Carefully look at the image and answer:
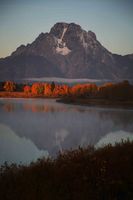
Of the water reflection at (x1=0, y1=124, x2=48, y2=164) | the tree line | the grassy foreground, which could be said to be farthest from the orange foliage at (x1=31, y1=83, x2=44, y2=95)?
the grassy foreground

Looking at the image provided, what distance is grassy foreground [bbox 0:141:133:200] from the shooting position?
454 centimetres

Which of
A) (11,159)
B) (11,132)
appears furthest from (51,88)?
(11,159)

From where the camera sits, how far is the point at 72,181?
5.04 m

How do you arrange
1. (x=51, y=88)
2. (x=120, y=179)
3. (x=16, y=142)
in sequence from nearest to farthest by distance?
(x=120, y=179)
(x=16, y=142)
(x=51, y=88)

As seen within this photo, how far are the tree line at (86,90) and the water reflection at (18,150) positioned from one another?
46852mm

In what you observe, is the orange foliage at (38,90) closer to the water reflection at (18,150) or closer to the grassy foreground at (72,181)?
the water reflection at (18,150)

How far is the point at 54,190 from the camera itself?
4.67m

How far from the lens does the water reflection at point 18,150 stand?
9611 mm

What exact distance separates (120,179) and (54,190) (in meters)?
1.28

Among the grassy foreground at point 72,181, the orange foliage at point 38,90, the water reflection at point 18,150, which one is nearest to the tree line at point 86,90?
the orange foliage at point 38,90

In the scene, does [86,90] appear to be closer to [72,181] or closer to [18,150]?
[18,150]

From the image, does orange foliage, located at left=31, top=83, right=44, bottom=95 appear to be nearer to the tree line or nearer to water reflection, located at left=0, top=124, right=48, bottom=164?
the tree line

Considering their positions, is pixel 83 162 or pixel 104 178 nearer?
pixel 104 178

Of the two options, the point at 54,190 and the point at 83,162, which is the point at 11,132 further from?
the point at 54,190
